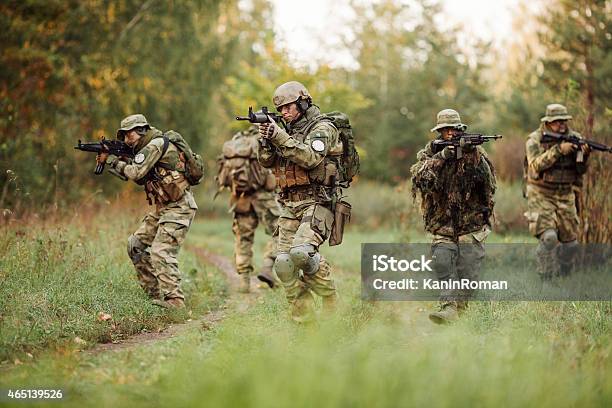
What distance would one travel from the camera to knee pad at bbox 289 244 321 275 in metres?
6.56

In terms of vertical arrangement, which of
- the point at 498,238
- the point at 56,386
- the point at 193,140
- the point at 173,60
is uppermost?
the point at 173,60

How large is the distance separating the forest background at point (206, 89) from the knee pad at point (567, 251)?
0.63 m

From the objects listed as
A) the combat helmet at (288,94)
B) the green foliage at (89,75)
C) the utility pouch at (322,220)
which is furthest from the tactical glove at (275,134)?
the green foliage at (89,75)

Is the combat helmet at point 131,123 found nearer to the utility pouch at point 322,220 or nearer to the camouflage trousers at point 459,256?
the utility pouch at point 322,220

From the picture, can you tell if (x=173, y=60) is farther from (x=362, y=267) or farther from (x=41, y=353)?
(x=41, y=353)

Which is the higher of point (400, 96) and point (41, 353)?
point (400, 96)

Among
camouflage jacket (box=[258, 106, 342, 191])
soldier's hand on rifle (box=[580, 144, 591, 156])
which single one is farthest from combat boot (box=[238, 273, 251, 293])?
soldier's hand on rifle (box=[580, 144, 591, 156])

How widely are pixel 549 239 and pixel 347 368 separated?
5949 mm

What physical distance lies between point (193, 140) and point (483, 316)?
14.6 meters

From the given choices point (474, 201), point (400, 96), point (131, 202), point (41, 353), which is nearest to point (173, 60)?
point (131, 202)

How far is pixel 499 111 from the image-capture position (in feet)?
67.3

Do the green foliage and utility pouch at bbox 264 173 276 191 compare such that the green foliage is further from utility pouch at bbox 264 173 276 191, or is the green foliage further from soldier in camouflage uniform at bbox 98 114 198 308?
soldier in camouflage uniform at bbox 98 114 198 308

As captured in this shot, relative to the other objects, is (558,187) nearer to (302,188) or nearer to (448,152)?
(448,152)

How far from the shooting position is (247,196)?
33.1 feet
